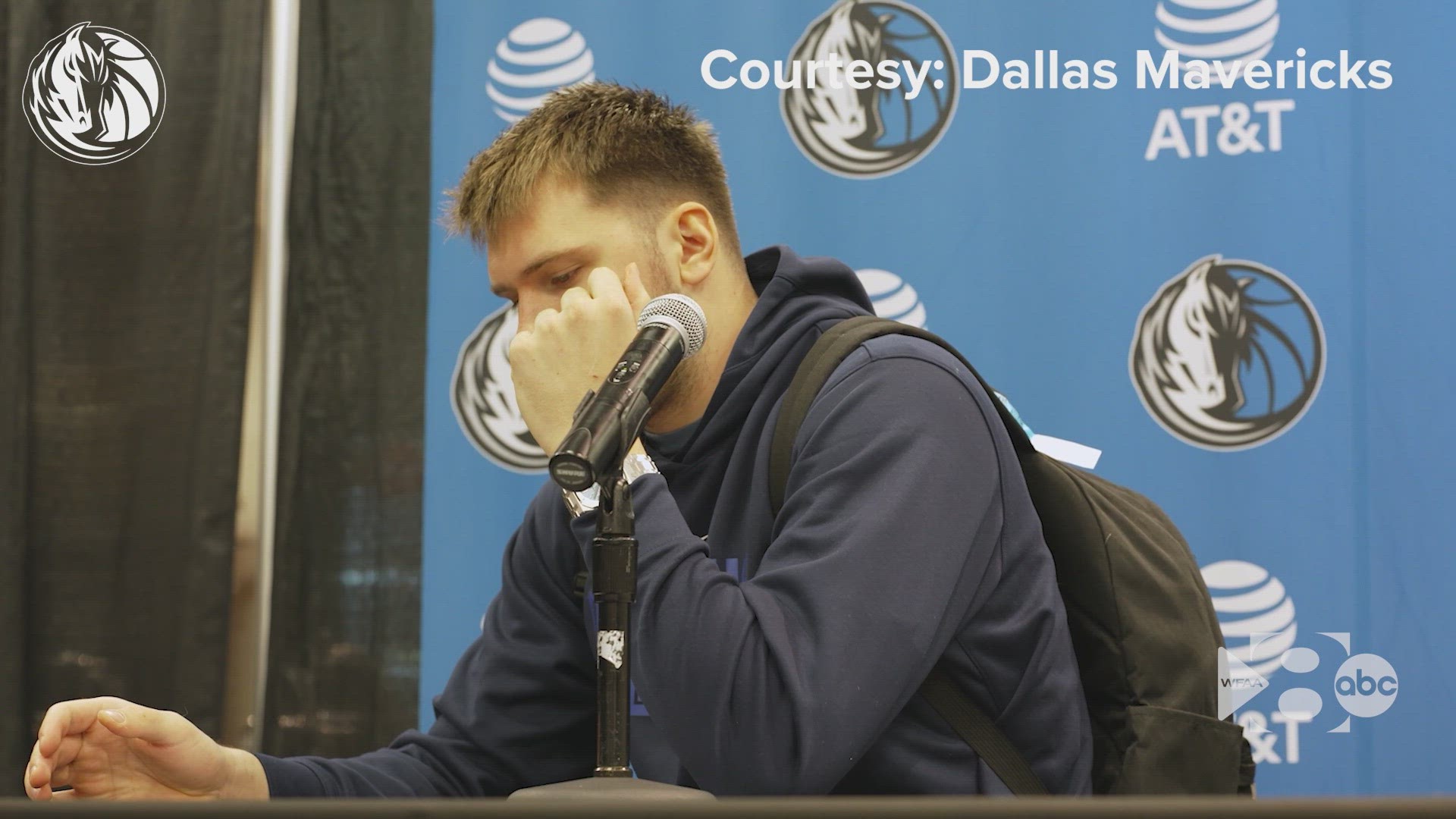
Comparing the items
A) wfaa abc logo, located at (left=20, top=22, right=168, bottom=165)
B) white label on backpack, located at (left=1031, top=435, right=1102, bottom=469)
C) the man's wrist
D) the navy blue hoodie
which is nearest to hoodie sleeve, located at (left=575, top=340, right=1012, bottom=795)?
the navy blue hoodie

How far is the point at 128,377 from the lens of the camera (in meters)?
2.58

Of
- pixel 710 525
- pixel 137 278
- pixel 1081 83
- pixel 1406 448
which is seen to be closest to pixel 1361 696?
pixel 1406 448

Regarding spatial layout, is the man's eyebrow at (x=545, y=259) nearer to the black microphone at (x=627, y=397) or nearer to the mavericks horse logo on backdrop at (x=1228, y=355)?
the black microphone at (x=627, y=397)

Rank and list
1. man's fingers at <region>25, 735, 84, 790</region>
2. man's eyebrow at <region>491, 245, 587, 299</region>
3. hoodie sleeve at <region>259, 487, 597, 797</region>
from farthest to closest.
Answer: hoodie sleeve at <region>259, 487, 597, 797</region> → man's eyebrow at <region>491, 245, 587, 299</region> → man's fingers at <region>25, 735, 84, 790</region>

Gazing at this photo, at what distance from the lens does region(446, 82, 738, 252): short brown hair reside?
1632mm

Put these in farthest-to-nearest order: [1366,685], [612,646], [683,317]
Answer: [1366,685] → [683,317] → [612,646]

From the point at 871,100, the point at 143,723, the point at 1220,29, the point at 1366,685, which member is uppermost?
the point at 1220,29

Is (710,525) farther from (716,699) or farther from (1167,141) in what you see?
(1167,141)

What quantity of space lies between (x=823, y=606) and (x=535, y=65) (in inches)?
63.6

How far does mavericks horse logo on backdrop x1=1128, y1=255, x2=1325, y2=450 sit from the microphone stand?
1.56 metres

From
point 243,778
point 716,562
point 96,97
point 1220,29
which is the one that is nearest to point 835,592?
point 716,562

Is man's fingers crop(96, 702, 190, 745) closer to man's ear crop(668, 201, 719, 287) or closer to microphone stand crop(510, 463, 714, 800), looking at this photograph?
microphone stand crop(510, 463, 714, 800)

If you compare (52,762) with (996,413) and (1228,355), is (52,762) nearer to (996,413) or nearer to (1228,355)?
(996,413)

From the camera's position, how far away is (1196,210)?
2412 mm
